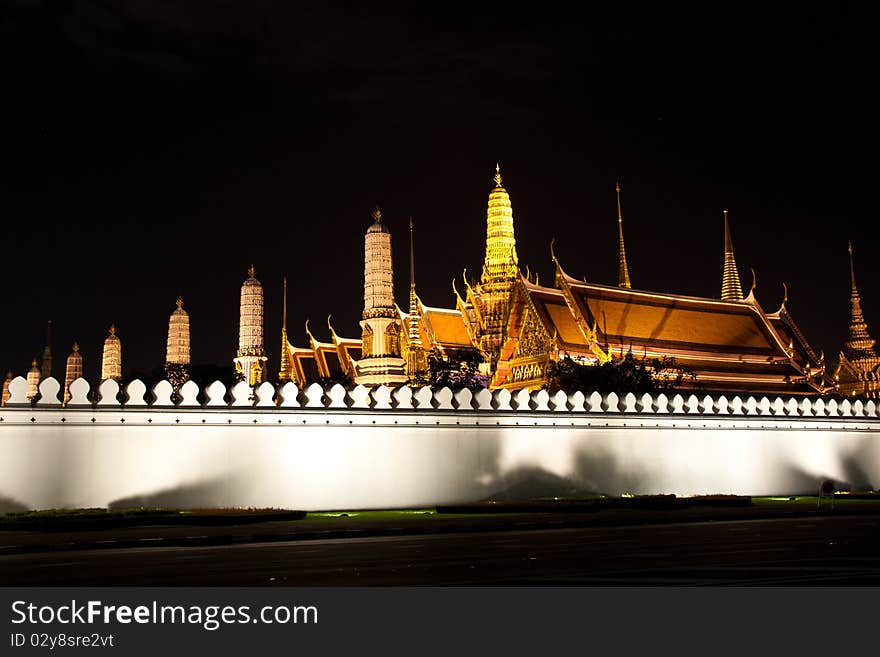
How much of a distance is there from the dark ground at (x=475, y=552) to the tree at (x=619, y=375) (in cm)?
1393

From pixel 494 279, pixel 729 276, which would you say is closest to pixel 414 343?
pixel 494 279

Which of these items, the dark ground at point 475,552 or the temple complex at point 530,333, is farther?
the temple complex at point 530,333

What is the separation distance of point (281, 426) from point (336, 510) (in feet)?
5.58

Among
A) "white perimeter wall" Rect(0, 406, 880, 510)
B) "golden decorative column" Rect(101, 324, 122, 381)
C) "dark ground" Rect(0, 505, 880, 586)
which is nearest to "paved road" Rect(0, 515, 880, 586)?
"dark ground" Rect(0, 505, 880, 586)

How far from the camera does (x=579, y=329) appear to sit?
145ft

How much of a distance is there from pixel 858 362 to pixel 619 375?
1613 inches

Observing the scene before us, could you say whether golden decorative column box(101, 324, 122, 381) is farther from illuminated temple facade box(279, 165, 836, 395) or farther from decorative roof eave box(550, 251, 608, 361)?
decorative roof eave box(550, 251, 608, 361)

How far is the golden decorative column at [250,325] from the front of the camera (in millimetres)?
50312

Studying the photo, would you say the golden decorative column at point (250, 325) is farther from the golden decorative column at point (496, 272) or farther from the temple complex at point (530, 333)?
the golden decorative column at point (496, 272)

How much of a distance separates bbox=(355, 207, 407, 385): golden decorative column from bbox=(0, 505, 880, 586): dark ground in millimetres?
18677

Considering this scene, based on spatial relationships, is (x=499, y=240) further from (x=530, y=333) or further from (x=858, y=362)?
(x=858, y=362)

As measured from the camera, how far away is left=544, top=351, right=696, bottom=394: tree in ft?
111

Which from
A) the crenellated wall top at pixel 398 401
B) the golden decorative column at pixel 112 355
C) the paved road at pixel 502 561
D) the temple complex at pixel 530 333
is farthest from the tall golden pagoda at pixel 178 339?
the paved road at pixel 502 561
